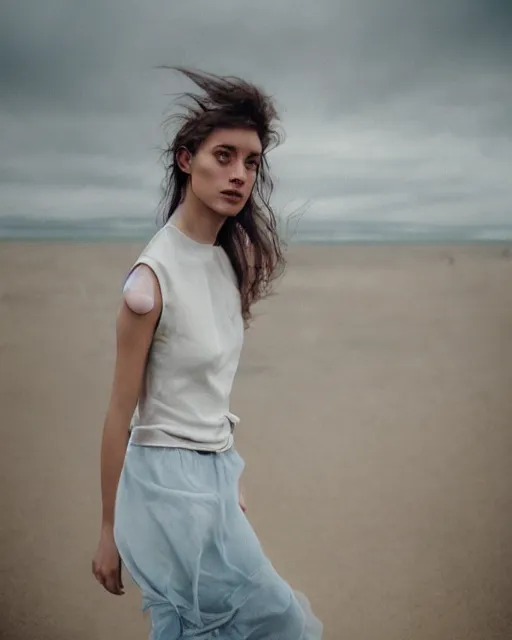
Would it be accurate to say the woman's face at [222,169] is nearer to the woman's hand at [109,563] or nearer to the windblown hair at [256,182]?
the windblown hair at [256,182]

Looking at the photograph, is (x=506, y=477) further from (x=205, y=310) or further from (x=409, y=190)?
(x=205, y=310)

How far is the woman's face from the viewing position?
1393 millimetres

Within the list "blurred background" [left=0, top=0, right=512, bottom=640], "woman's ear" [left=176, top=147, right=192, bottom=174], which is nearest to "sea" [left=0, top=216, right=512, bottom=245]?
"blurred background" [left=0, top=0, right=512, bottom=640]

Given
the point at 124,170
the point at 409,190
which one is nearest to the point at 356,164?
the point at 409,190

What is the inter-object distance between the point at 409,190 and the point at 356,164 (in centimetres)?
14

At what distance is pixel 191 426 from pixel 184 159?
15.5 inches

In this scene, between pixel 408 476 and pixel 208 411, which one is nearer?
pixel 208 411

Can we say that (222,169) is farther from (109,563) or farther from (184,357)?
(109,563)

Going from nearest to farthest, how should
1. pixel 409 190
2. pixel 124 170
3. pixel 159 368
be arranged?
pixel 159 368
pixel 124 170
pixel 409 190

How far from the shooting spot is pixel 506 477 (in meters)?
2.30

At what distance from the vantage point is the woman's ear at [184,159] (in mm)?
1427

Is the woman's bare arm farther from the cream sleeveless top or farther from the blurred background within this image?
the blurred background

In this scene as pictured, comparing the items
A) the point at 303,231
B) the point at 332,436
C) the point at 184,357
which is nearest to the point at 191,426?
the point at 184,357

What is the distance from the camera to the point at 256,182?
5.18 ft
